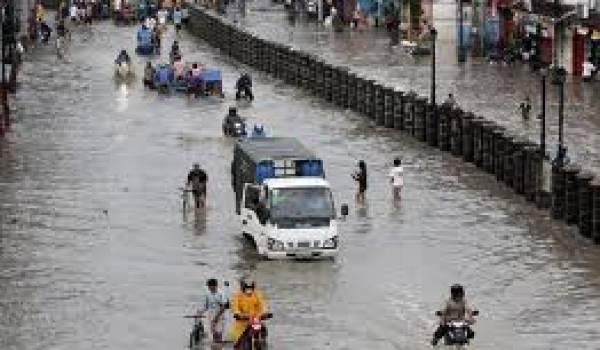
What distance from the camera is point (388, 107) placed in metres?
61.3

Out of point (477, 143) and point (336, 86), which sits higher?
point (336, 86)

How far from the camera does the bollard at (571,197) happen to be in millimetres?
42312

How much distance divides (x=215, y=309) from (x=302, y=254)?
26.0 feet

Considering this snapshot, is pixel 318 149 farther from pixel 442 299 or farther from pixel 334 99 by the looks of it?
pixel 442 299

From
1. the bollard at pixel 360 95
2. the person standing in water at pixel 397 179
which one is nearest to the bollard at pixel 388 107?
the bollard at pixel 360 95

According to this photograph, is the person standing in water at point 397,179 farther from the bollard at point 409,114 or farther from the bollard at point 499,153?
the bollard at point 409,114

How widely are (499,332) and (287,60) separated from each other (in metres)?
45.0

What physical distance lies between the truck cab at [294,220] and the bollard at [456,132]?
47.4 ft

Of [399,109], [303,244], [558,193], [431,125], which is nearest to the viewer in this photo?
[303,244]

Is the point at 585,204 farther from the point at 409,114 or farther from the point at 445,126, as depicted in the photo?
the point at 409,114

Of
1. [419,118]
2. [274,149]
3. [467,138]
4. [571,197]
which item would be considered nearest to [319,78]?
[419,118]

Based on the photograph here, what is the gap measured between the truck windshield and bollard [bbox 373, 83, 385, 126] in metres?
22.8

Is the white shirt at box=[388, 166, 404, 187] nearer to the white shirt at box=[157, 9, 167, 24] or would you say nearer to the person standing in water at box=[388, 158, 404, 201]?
the person standing in water at box=[388, 158, 404, 201]

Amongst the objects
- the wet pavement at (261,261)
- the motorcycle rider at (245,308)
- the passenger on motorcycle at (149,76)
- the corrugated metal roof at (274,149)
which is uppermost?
the corrugated metal roof at (274,149)
